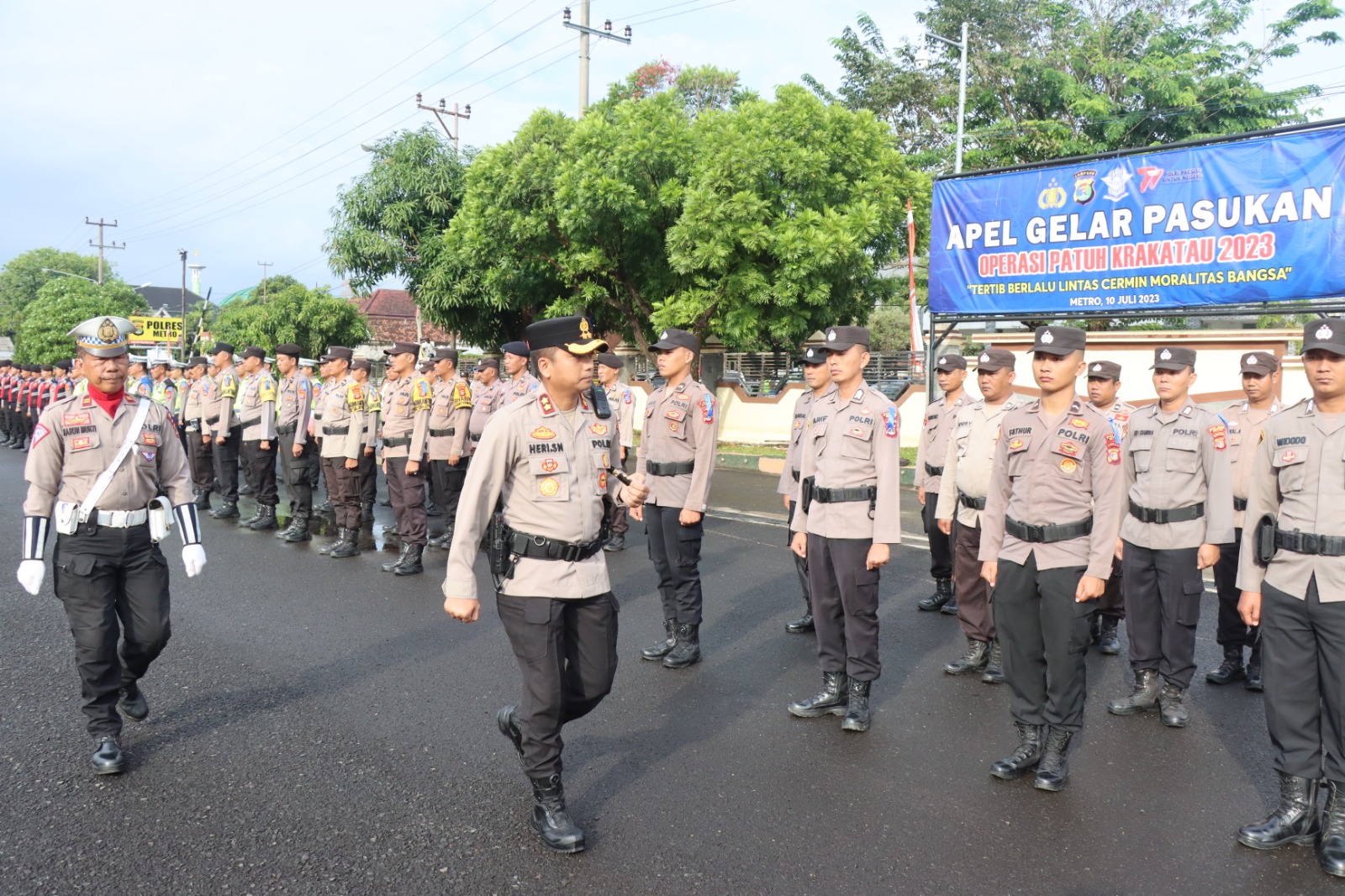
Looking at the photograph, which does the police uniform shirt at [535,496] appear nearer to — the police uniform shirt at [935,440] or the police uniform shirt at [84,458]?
the police uniform shirt at [84,458]

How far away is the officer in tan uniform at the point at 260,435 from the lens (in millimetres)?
10086

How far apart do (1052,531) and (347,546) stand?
21.6ft

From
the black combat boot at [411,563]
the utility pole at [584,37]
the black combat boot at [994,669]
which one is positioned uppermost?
the utility pole at [584,37]

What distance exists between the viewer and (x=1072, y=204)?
39.6 feet

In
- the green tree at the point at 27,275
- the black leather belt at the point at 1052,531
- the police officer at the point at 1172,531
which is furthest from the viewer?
the green tree at the point at 27,275

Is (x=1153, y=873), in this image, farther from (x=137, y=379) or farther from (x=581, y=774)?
(x=137, y=379)

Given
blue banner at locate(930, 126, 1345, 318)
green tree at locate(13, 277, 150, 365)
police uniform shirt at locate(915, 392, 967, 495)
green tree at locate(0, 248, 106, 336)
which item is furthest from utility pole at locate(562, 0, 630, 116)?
green tree at locate(0, 248, 106, 336)

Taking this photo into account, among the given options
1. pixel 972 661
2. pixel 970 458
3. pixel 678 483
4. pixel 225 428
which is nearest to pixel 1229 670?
pixel 972 661

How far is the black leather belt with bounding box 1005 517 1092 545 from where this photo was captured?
4.17 metres

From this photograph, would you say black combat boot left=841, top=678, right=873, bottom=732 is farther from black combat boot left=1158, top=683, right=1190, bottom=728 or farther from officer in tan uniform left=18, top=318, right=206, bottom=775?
officer in tan uniform left=18, top=318, right=206, bottom=775

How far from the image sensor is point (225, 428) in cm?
1090

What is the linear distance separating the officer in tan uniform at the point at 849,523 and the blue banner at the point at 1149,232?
8094mm

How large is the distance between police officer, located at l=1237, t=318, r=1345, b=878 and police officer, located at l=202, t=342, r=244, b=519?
10035 millimetres

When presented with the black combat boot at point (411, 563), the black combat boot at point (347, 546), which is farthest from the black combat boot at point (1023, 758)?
the black combat boot at point (347, 546)
